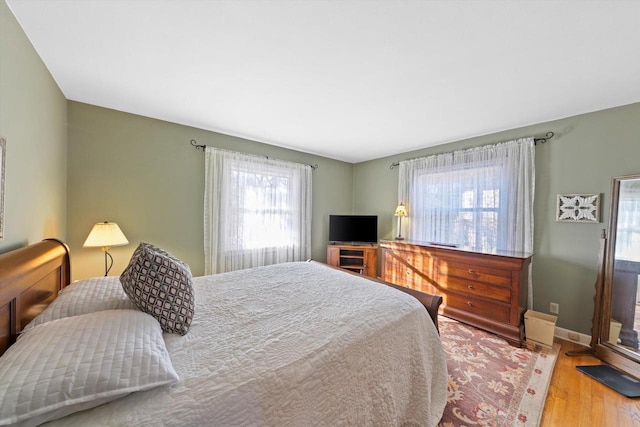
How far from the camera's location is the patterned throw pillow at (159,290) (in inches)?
44.9

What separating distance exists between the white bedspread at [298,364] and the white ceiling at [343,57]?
1685 millimetres

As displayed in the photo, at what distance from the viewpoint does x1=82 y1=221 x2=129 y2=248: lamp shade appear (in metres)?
2.03

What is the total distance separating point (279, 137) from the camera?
331 centimetres

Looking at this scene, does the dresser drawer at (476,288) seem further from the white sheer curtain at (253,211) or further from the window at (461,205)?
the white sheer curtain at (253,211)

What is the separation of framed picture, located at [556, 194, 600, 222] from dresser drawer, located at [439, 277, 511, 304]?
105 cm

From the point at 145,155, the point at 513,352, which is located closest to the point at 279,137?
the point at 145,155

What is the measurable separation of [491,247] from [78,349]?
370 centimetres

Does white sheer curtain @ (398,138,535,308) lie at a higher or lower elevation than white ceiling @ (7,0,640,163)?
lower

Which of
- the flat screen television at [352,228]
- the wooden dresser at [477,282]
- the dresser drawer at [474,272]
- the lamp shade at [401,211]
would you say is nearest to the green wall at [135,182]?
the flat screen television at [352,228]

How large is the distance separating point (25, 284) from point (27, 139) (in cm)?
103

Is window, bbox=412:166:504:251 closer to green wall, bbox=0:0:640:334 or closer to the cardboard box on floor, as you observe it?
green wall, bbox=0:0:640:334

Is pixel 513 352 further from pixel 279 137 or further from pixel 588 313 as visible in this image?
pixel 279 137

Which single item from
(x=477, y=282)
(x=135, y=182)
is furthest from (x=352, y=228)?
(x=135, y=182)

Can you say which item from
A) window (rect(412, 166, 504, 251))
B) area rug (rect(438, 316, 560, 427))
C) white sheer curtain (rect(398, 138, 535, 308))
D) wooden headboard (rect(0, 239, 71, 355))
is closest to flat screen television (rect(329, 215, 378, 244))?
white sheer curtain (rect(398, 138, 535, 308))
